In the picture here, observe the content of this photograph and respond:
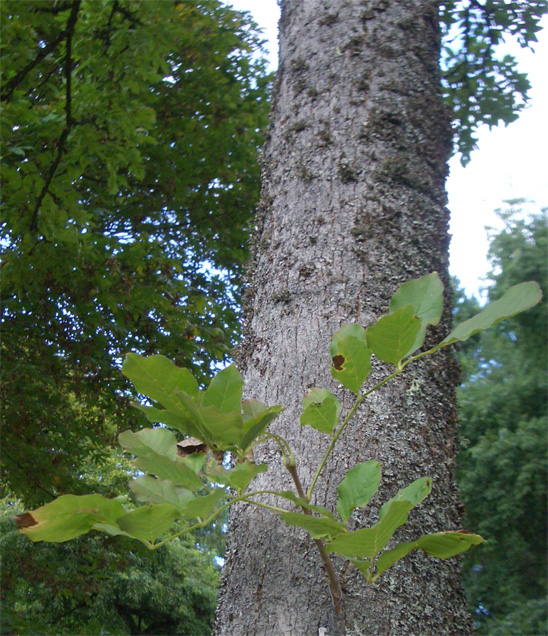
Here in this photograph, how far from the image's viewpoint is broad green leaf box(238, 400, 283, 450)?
1.70ft

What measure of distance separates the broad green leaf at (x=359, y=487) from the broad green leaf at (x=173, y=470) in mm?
150

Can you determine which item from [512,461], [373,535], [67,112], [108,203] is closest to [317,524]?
[373,535]

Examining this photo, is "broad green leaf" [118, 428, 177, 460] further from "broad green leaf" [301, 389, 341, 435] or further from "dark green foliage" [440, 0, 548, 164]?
"dark green foliage" [440, 0, 548, 164]

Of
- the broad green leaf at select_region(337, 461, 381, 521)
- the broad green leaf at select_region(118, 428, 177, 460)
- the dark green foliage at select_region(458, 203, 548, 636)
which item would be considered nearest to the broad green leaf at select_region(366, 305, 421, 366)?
the broad green leaf at select_region(337, 461, 381, 521)

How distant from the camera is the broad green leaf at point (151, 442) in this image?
0.56 m

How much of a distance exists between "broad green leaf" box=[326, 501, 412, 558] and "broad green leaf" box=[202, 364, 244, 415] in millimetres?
142

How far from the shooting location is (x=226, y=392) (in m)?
0.52

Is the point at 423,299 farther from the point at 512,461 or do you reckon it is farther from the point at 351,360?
the point at 512,461

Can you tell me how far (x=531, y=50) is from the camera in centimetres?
388

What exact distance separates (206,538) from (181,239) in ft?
31.3

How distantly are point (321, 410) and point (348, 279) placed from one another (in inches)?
15.6

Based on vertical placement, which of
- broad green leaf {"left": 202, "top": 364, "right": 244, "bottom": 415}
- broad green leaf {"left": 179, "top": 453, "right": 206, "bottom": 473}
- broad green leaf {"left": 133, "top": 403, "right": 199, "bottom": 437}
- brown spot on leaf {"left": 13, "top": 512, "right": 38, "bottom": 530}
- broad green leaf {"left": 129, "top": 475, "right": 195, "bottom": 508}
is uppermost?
broad green leaf {"left": 202, "top": 364, "right": 244, "bottom": 415}

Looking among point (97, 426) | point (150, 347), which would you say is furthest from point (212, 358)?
point (97, 426)

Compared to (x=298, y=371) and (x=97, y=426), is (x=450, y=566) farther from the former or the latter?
(x=97, y=426)
